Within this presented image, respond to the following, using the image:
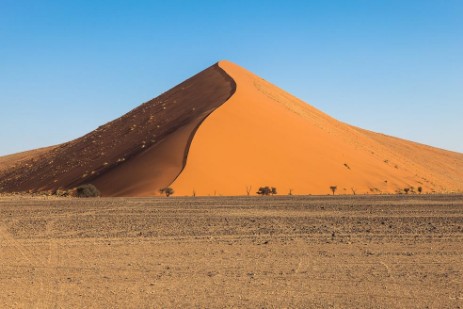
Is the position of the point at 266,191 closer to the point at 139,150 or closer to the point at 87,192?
the point at 87,192

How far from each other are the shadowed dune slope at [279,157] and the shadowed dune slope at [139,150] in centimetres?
149

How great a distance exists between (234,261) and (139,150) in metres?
39.1

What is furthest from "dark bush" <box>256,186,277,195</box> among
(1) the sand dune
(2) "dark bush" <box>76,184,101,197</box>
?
(2) "dark bush" <box>76,184,101,197</box>

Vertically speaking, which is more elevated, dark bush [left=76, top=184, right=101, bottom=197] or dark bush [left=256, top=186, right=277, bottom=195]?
dark bush [left=76, top=184, right=101, bottom=197]

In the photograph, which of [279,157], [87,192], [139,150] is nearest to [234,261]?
[87,192]

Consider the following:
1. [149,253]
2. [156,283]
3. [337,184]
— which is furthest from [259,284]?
[337,184]

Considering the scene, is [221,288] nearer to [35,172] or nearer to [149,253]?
[149,253]

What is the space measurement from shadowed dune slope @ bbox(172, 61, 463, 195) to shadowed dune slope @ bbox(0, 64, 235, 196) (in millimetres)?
1491

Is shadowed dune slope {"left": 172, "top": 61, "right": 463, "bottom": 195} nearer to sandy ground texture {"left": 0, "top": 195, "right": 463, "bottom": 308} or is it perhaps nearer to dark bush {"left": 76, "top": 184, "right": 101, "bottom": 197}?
dark bush {"left": 76, "top": 184, "right": 101, "bottom": 197}

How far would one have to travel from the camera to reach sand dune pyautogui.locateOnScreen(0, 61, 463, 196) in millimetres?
43125

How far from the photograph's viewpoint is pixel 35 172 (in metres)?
61.2

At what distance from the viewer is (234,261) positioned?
12.6m

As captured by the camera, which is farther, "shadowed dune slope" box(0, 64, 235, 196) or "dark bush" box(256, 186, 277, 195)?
"shadowed dune slope" box(0, 64, 235, 196)

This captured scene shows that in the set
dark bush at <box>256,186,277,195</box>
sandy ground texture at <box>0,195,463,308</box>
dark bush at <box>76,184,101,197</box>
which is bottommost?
sandy ground texture at <box>0,195,463,308</box>
